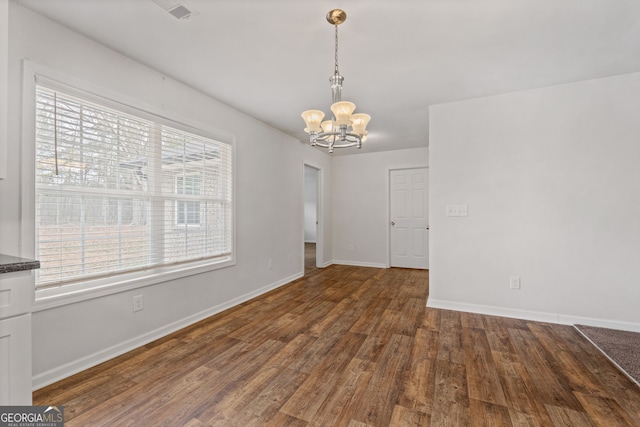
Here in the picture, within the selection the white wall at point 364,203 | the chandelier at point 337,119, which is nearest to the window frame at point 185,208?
the chandelier at point 337,119

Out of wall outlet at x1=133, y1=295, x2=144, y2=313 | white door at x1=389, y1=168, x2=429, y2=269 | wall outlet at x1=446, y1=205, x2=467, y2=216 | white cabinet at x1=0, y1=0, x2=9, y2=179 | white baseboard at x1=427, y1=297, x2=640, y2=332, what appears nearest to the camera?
white cabinet at x1=0, y1=0, x2=9, y2=179

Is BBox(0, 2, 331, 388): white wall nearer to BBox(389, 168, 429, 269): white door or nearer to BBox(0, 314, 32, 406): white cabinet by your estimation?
BBox(0, 314, 32, 406): white cabinet

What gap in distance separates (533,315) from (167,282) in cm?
369

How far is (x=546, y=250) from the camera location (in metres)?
2.88

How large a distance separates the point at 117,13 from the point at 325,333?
287cm

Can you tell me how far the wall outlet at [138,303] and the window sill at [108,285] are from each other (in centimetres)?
9

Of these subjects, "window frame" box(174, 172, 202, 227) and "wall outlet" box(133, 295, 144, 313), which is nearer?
"wall outlet" box(133, 295, 144, 313)

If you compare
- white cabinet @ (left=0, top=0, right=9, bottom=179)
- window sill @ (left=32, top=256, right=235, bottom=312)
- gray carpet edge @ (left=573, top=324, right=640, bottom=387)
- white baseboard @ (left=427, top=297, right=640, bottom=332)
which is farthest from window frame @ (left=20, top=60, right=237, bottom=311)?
gray carpet edge @ (left=573, top=324, right=640, bottom=387)

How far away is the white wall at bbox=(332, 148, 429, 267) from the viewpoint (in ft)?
18.4

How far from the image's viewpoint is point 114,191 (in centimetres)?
221

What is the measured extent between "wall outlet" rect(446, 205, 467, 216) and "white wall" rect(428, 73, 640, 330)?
0.06 meters

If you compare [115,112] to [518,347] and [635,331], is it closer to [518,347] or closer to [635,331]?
[518,347]

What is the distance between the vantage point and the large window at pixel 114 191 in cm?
188

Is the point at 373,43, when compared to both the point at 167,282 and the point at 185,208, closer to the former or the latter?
the point at 185,208
